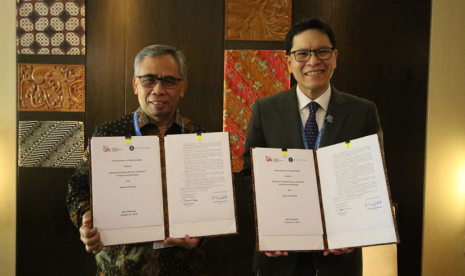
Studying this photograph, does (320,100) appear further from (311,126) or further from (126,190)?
(126,190)

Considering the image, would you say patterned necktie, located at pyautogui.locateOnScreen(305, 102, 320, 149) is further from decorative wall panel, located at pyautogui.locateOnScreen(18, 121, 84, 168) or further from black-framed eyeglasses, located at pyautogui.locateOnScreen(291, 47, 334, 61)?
decorative wall panel, located at pyautogui.locateOnScreen(18, 121, 84, 168)

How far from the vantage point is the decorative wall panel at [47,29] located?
3.08 metres

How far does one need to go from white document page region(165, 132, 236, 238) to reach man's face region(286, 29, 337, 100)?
488 millimetres

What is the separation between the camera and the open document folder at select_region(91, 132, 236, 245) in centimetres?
145

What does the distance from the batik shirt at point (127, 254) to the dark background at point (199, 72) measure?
4.76 feet

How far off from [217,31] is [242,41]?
9.4 inches

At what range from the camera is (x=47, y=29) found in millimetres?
3102

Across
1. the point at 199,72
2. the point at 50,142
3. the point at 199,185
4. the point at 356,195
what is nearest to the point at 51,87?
the point at 50,142

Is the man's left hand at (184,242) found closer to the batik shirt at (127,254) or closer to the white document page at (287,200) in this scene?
the batik shirt at (127,254)

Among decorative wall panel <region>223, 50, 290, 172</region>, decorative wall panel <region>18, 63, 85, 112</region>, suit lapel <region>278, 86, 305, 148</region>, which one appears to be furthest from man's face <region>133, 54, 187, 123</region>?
decorative wall panel <region>18, 63, 85, 112</region>

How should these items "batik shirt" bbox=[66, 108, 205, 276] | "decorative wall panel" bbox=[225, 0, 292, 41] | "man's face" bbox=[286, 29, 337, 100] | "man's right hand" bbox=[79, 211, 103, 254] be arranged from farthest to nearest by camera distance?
"decorative wall panel" bbox=[225, 0, 292, 41] → "man's face" bbox=[286, 29, 337, 100] → "batik shirt" bbox=[66, 108, 205, 276] → "man's right hand" bbox=[79, 211, 103, 254]

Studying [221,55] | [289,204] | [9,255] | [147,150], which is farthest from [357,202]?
[9,255]

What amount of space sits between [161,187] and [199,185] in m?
0.16

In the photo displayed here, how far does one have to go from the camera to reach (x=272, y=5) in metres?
3.04
